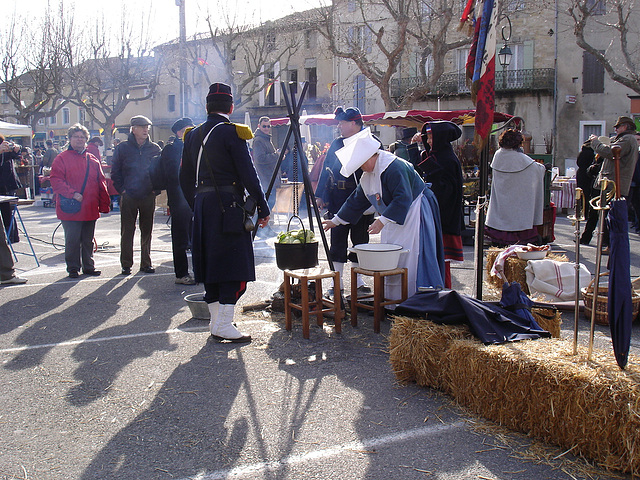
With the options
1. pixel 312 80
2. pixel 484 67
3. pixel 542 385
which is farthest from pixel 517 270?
pixel 312 80

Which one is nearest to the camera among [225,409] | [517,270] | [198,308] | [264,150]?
[225,409]

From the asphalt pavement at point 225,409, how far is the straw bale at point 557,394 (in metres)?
0.10

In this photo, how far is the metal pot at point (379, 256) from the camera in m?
5.10

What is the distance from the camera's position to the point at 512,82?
105 ft

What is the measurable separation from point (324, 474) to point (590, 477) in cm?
125

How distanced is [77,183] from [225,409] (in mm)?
5178

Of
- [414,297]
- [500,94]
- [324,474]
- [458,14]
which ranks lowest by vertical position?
[324,474]

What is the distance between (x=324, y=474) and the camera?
115 inches

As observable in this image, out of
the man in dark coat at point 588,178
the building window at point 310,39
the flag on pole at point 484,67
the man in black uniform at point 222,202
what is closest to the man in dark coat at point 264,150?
the man in dark coat at point 588,178

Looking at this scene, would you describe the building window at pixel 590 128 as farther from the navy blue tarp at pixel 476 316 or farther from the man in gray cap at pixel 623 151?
the navy blue tarp at pixel 476 316

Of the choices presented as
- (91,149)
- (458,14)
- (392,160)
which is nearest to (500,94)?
(458,14)

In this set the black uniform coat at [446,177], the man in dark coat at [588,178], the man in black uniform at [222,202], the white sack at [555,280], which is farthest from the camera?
the man in dark coat at [588,178]

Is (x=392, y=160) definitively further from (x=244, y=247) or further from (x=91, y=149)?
(x=91, y=149)

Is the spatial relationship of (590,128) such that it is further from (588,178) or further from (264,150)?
(264,150)
